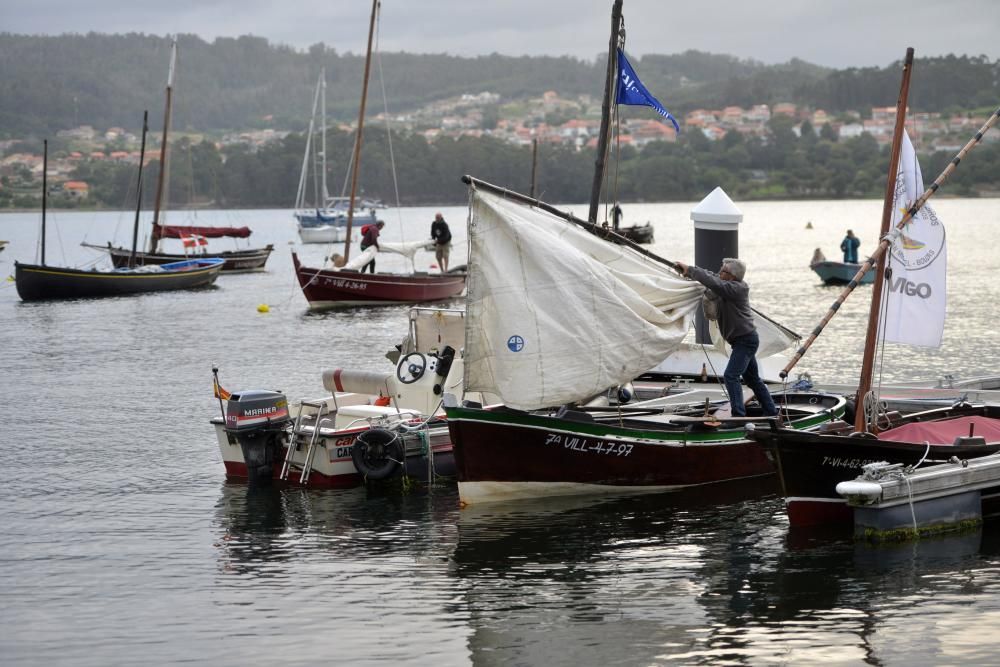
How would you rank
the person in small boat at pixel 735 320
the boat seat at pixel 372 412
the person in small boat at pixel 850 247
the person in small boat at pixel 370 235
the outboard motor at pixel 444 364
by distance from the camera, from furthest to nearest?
the person in small boat at pixel 850 247 → the person in small boat at pixel 370 235 → the outboard motor at pixel 444 364 → the boat seat at pixel 372 412 → the person in small boat at pixel 735 320

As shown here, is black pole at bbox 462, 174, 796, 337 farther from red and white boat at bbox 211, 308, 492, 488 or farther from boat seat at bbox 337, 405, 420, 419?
boat seat at bbox 337, 405, 420, 419

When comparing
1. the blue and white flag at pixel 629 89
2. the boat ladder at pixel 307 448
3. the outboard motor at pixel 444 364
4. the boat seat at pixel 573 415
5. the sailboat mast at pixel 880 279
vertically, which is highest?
the blue and white flag at pixel 629 89

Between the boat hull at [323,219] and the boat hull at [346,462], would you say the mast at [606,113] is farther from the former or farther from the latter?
the boat hull at [323,219]

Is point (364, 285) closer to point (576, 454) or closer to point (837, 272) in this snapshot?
point (837, 272)

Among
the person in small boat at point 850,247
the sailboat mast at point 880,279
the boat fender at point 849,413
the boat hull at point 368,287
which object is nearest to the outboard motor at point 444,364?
the boat fender at point 849,413

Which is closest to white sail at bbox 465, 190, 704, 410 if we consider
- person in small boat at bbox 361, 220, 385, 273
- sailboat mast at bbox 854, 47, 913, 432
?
sailboat mast at bbox 854, 47, 913, 432

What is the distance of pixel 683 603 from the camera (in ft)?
Answer: 40.8

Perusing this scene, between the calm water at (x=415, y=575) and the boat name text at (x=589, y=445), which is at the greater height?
the boat name text at (x=589, y=445)

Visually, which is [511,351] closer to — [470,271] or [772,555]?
[470,271]

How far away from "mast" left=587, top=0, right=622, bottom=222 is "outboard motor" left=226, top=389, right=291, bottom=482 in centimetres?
526

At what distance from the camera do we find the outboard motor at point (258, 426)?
17.6 m

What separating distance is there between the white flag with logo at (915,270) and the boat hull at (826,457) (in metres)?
1.46

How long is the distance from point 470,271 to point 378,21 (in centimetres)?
3243

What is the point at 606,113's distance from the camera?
19.5m
